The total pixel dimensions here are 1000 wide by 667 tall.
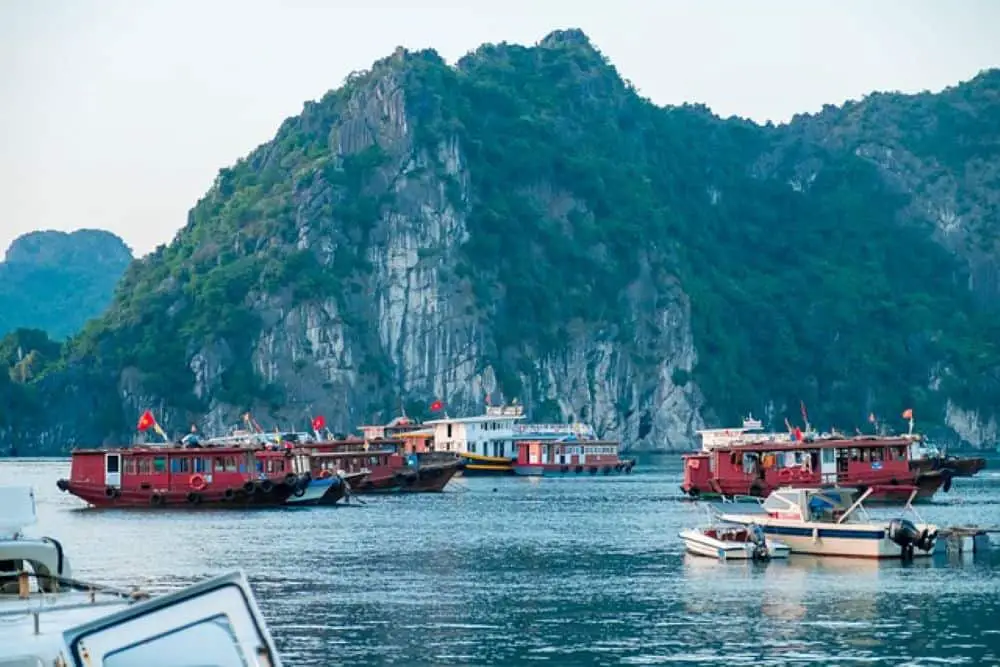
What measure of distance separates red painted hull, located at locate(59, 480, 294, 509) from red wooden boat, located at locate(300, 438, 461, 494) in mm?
15963

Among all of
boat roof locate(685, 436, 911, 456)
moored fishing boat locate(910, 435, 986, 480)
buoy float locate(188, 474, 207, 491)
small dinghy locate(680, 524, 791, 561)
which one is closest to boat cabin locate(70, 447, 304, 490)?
buoy float locate(188, 474, 207, 491)

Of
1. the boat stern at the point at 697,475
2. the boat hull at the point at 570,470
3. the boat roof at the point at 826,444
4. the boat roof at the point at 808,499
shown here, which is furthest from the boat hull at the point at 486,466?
the boat roof at the point at 808,499

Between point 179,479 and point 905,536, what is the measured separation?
46529 mm

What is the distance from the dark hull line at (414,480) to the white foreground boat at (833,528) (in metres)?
54.7

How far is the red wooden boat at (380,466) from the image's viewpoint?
370ft

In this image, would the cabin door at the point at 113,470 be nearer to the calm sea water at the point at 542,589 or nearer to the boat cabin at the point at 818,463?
the calm sea water at the point at 542,589

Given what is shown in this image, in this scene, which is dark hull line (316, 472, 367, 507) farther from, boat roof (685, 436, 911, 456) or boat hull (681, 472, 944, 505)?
boat roof (685, 436, 911, 456)

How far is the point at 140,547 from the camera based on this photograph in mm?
65938

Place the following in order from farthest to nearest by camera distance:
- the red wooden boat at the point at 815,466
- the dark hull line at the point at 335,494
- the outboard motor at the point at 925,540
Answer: the dark hull line at the point at 335,494 → the red wooden boat at the point at 815,466 → the outboard motor at the point at 925,540

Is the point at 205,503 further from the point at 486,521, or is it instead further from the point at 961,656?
the point at 961,656

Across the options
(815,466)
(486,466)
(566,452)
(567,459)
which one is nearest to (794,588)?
(815,466)

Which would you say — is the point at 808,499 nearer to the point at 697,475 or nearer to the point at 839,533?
the point at 839,533

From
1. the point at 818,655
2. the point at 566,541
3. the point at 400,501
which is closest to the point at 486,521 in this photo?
the point at 566,541

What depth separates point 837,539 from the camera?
58.3 meters
